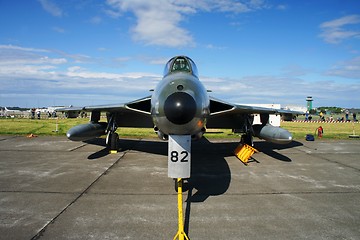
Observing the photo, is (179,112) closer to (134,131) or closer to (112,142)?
(112,142)

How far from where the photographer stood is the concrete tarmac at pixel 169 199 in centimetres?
436

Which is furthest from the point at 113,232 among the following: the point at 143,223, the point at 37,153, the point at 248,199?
the point at 37,153

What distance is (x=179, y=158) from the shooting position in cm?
495

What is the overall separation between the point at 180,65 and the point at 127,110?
128 inches

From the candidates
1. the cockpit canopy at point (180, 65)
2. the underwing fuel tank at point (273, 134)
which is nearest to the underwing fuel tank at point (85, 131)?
the cockpit canopy at point (180, 65)

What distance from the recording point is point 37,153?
11430mm

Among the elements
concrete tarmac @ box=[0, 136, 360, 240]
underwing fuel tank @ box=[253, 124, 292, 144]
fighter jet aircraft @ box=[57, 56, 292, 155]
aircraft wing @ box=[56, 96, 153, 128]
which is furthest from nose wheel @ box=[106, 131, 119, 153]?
underwing fuel tank @ box=[253, 124, 292, 144]

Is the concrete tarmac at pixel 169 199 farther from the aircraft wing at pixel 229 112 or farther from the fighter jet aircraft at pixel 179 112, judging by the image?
the aircraft wing at pixel 229 112

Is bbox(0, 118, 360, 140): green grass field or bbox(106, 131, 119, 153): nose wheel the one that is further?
bbox(0, 118, 360, 140): green grass field

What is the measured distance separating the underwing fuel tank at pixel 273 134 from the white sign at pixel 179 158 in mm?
6178

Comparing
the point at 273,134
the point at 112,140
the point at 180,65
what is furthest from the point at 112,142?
the point at 273,134

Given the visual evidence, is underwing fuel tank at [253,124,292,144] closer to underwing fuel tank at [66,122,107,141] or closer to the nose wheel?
the nose wheel

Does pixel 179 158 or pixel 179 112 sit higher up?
pixel 179 112

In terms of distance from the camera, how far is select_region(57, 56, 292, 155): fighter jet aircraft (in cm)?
504
